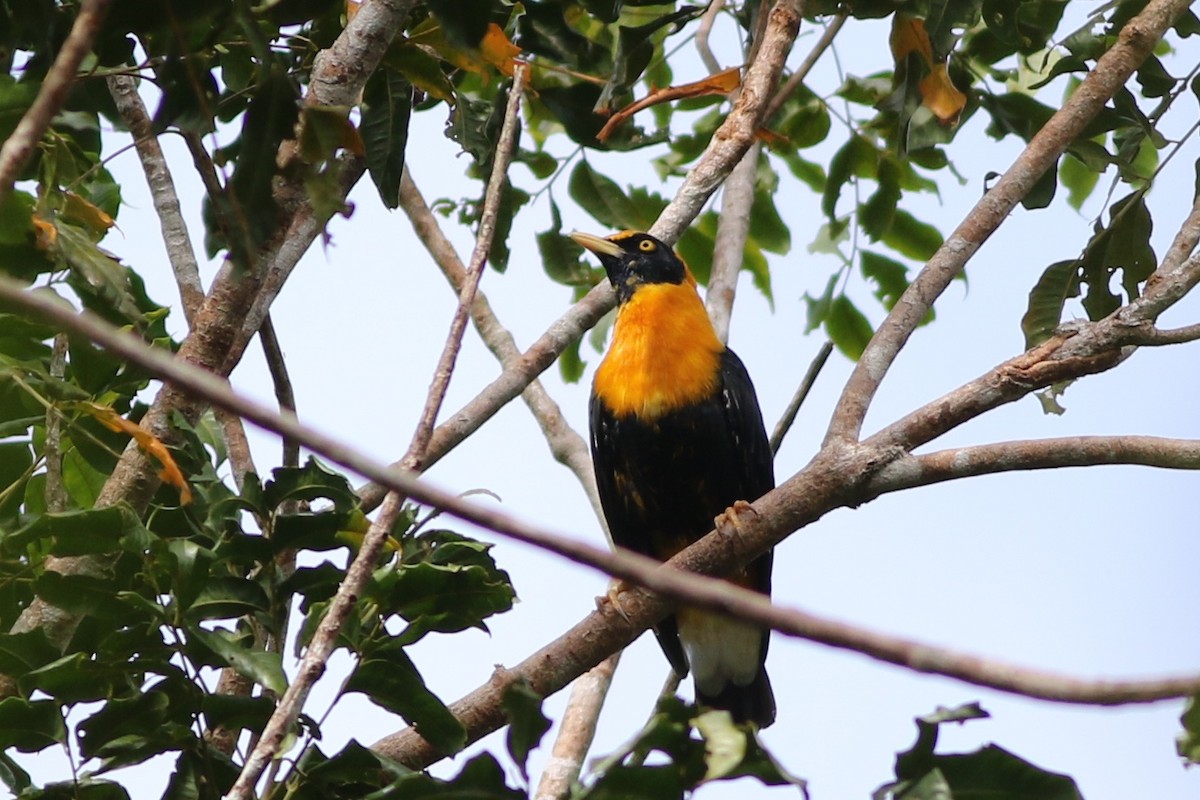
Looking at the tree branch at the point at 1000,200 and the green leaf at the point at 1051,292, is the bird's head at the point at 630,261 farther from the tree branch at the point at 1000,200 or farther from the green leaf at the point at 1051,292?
the tree branch at the point at 1000,200

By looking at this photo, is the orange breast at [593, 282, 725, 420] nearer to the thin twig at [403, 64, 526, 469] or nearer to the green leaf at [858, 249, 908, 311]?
the green leaf at [858, 249, 908, 311]

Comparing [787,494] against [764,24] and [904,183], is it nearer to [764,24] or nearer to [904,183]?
[764,24]

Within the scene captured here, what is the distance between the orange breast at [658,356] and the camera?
196 inches

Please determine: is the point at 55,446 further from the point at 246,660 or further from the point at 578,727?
the point at 578,727

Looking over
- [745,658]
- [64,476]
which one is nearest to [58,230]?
[64,476]

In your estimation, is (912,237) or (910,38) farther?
(912,237)

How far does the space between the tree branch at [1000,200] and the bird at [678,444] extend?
1.46m

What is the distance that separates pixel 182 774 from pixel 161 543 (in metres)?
0.44

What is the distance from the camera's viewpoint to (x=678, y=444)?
4.91m

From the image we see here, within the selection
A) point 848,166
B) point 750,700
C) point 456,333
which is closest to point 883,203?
point 848,166

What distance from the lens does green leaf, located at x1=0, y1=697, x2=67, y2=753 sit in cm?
249

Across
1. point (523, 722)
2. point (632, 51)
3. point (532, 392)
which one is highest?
point (632, 51)

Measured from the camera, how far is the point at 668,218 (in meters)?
3.88

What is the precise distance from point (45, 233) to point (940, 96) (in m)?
2.55
